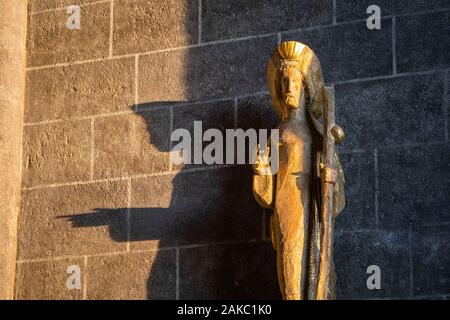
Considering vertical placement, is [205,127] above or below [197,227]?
above

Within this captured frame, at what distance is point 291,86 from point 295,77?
0.06 metres

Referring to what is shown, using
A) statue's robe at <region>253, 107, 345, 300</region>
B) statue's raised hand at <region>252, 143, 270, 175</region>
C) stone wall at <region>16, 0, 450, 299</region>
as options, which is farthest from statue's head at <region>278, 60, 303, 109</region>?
stone wall at <region>16, 0, 450, 299</region>

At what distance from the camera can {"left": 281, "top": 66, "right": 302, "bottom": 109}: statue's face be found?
363 inches

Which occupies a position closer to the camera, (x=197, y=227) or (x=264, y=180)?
(x=264, y=180)

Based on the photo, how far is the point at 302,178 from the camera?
9.10 meters

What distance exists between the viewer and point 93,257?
10031mm

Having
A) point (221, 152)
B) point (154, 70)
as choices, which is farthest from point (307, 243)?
point (154, 70)

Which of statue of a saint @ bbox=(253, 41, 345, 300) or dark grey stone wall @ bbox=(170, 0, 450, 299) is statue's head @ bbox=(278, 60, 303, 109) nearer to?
statue of a saint @ bbox=(253, 41, 345, 300)

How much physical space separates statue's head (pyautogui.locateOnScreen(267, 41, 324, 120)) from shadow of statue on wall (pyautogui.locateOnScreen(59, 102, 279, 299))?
0.73 meters

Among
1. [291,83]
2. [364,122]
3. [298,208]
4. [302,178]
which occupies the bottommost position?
[298,208]

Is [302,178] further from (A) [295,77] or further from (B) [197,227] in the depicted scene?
(B) [197,227]

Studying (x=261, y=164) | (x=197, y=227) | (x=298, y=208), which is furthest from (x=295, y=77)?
(x=197, y=227)

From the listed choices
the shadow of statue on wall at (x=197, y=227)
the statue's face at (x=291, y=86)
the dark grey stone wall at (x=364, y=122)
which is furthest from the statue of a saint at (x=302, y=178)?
the shadow of statue on wall at (x=197, y=227)

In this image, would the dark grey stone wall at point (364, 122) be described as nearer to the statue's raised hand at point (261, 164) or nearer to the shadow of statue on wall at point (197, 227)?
the shadow of statue on wall at point (197, 227)
